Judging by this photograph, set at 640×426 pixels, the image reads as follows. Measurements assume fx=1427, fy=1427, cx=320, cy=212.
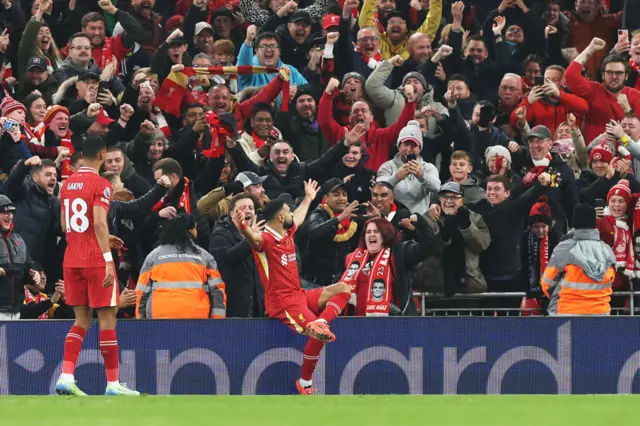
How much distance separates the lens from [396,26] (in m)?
19.0

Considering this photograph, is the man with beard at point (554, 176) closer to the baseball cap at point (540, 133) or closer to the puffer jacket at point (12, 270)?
the baseball cap at point (540, 133)

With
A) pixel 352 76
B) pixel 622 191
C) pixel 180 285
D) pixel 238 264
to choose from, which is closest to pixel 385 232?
pixel 238 264

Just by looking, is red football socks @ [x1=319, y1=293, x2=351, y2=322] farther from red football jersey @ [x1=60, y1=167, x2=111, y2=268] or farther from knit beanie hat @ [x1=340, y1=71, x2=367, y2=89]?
knit beanie hat @ [x1=340, y1=71, x2=367, y2=89]

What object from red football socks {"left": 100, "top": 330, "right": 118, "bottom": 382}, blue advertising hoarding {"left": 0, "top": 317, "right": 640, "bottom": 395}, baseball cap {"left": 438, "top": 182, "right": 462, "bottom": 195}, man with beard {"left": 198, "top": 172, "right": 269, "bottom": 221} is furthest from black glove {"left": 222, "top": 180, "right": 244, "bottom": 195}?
red football socks {"left": 100, "top": 330, "right": 118, "bottom": 382}

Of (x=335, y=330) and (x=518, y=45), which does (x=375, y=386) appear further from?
(x=518, y=45)

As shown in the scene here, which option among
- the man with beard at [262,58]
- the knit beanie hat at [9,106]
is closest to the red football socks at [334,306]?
the knit beanie hat at [9,106]

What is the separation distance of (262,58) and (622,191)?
16.8ft

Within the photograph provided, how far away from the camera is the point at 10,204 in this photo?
14094 millimetres

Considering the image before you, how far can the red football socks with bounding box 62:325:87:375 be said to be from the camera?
1177 cm

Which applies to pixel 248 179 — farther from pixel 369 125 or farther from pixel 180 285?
pixel 369 125

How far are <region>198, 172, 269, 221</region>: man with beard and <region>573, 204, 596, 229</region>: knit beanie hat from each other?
3.22 meters
